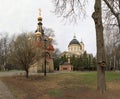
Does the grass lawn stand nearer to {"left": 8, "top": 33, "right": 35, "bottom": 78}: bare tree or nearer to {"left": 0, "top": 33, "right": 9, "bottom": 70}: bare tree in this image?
{"left": 8, "top": 33, "right": 35, "bottom": 78}: bare tree

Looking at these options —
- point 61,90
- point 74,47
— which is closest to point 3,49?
point 74,47

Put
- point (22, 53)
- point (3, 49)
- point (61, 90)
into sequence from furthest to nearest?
point (3, 49), point (22, 53), point (61, 90)

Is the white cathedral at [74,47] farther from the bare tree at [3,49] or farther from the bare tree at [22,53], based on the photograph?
the bare tree at [22,53]

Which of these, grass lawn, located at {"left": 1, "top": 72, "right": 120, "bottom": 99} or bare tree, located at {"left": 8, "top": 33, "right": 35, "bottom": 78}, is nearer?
grass lawn, located at {"left": 1, "top": 72, "right": 120, "bottom": 99}

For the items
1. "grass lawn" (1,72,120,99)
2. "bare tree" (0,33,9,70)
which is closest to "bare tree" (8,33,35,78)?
"grass lawn" (1,72,120,99)

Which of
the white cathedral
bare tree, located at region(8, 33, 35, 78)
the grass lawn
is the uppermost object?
the white cathedral

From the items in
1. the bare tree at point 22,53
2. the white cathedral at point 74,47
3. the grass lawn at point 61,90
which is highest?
the white cathedral at point 74,47

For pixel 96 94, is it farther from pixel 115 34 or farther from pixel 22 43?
pixel 22 43

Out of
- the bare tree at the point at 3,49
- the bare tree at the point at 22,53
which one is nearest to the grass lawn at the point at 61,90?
the bare tree at the point at 22,53

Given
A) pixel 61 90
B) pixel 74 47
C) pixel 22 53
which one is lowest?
pixel 61 90

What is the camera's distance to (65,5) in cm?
1911

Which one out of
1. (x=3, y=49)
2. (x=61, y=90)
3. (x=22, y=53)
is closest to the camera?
(x=61, y=90)

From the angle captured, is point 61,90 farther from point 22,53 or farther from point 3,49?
point 3,49

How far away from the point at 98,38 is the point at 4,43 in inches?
3668
